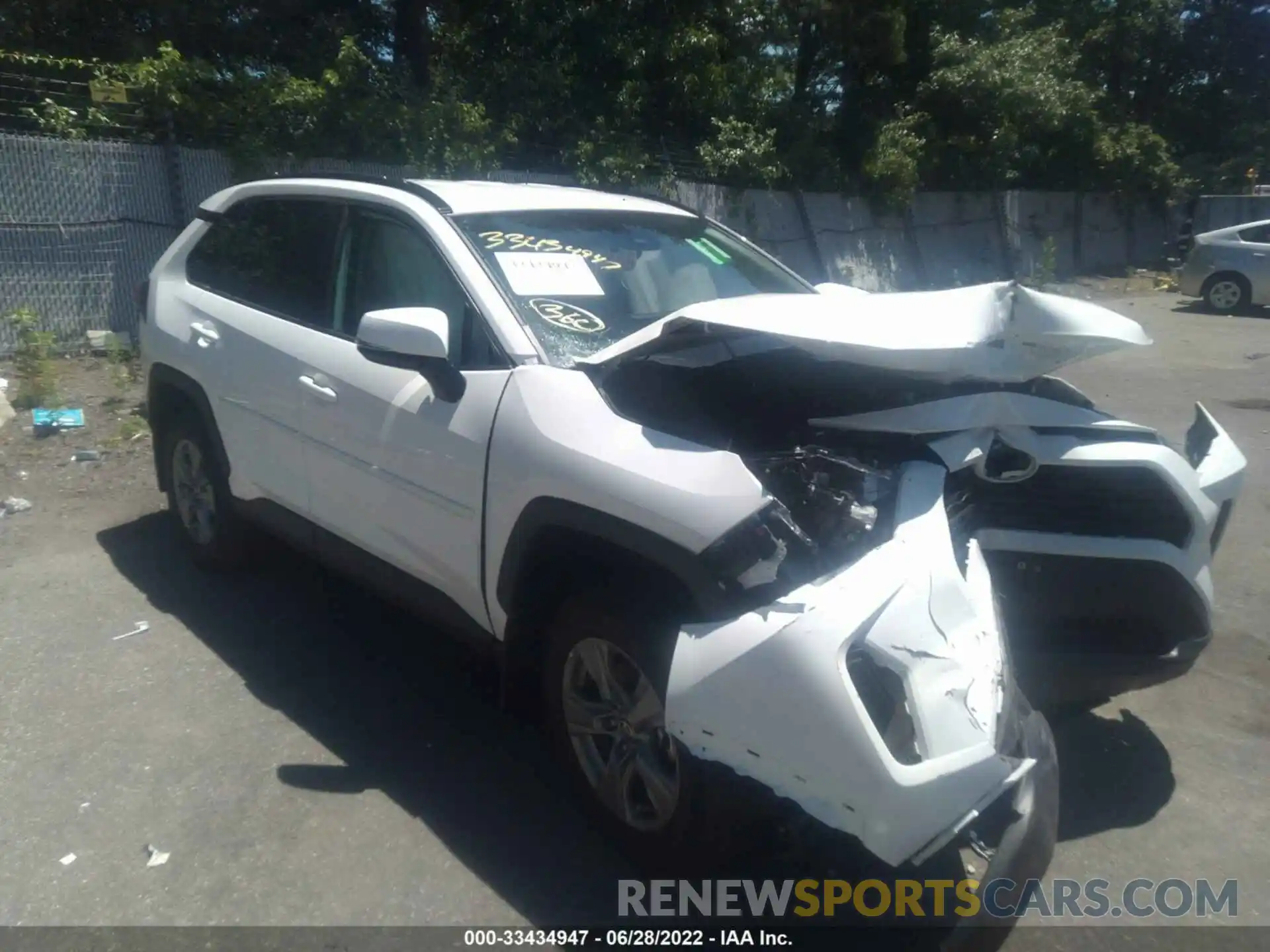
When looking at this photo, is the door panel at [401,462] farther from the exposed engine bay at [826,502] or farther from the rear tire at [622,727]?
the exposed engine bay at [826,502]

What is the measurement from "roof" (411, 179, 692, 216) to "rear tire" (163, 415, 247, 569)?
1672mm

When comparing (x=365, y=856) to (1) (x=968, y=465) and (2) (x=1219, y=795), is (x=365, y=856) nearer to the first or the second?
(1) (x=968, y=465)

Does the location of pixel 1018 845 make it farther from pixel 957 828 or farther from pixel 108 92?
pixel 108 92

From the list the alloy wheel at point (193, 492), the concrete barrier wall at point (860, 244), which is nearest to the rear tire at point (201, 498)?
the alloy wheel at point (193, 492)

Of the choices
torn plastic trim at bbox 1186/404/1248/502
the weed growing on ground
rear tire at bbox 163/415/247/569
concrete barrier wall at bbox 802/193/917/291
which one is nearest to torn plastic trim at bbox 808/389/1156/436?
torn plastic trim at bbox 1186/404/1248/502

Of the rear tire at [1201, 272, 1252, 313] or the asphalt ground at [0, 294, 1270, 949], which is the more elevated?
the rear tire at [1201, 272, 1252, 313]

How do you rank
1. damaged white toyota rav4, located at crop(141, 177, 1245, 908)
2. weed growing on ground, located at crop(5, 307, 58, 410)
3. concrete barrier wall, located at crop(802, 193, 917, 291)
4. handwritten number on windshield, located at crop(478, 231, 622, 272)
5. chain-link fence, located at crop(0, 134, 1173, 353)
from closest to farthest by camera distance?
1. damaged white toyota rav4, located at crop(141, 177, 1245, 908)
2. handwritten number on windshield, located at crop(478, 231, 622, 272)
3. weed growing on ground, located at crop(5, 307, 58, 410)
4. chain-link fence, located at crop(0, 134, 1173, 353)
5. concrete barrier wall, located at crop(802, 193, 917, 291)

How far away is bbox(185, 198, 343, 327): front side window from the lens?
4.50m

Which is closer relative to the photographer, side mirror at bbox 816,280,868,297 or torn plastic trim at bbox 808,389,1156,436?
torn plastic trim at bbox 808,389,1156,436

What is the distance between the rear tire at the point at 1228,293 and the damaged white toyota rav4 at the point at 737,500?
51.7 feet

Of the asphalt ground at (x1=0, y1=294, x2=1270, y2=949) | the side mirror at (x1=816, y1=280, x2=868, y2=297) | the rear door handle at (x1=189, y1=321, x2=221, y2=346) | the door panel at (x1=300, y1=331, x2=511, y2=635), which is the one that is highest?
the side mirror at (x1=816, y1=280, x2=868, y2=297)

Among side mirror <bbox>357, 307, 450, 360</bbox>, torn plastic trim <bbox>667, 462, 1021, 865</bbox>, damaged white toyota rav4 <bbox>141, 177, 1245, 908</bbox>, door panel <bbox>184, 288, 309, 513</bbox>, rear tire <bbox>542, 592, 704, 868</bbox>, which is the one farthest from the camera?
door panel <bbox>184, 288, 309, 513</bbox>

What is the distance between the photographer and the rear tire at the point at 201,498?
509 cm

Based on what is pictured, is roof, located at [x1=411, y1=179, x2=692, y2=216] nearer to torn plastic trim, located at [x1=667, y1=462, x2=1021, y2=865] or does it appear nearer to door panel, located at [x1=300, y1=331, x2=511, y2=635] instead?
door panel, located at [x1=300, y1=331, x2=511, y2=635]
